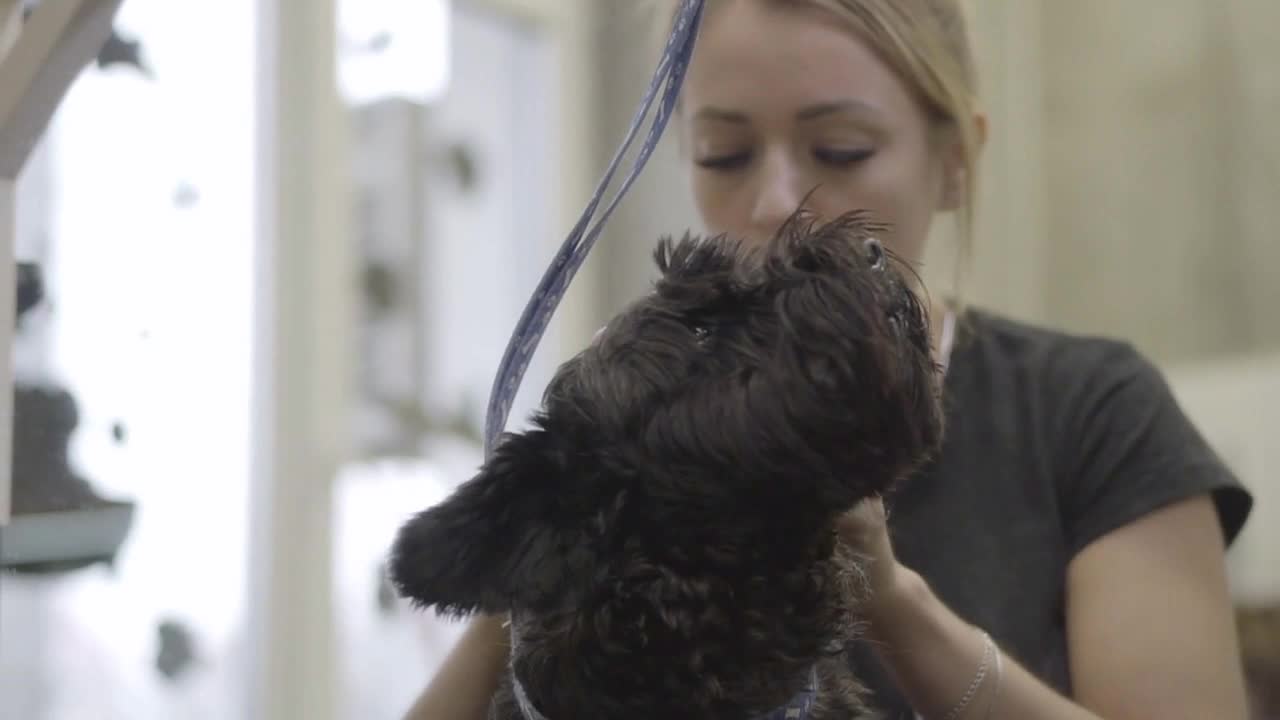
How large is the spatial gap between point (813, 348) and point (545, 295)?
16 cm

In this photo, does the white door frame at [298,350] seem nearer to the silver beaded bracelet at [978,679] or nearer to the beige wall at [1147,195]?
the beige wall at [1147,195]

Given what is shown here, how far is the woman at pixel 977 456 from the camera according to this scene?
3.71 feet

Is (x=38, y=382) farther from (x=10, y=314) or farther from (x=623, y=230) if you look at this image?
(x=623, y=230)

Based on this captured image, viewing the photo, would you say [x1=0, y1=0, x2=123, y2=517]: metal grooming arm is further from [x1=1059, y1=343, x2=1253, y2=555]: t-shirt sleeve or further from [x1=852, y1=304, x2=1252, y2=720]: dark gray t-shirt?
[x1=1059, y1=343, x2=1253, y2=555]: t-shirt sleeve

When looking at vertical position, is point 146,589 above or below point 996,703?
below

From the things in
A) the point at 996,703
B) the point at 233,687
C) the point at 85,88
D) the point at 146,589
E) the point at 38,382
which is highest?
Answer: the point at 85,88

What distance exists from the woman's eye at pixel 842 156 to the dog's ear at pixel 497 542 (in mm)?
461

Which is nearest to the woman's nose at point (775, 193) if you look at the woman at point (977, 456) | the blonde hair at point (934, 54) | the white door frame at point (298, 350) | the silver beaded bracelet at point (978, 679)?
the woman at point (977, 456)

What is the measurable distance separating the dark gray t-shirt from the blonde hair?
0.20 m

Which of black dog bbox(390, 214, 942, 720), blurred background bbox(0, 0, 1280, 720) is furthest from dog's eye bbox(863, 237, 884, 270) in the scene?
blurred background bbox(0, 0, 1280, 720)

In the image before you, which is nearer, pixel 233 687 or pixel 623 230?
pixel 233 687

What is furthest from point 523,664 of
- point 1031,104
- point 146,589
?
point 1031,104

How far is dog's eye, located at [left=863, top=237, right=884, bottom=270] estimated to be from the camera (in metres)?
0.80

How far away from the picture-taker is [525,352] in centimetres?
78
